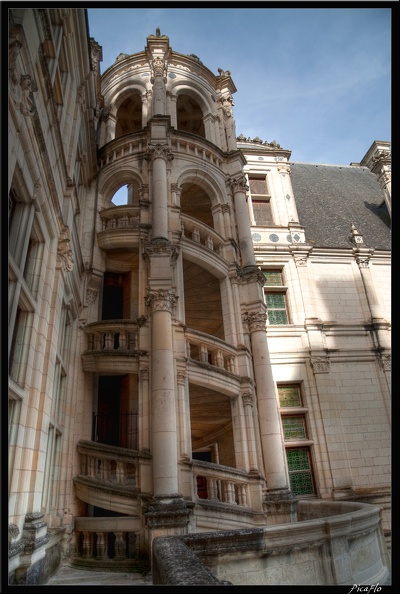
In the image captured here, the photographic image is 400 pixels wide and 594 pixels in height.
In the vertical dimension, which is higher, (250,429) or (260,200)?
(260,200)

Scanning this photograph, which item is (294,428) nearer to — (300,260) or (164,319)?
(300,260)

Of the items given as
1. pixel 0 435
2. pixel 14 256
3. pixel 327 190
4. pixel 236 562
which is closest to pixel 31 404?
pixel 14 256

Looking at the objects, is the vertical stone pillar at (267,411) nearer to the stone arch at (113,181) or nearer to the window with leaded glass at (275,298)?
the window with leaded glass at (275,298)

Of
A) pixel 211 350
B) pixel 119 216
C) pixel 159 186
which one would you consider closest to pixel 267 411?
pixel 211 350

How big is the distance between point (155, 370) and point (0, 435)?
648 centimetres

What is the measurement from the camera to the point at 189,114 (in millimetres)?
19000

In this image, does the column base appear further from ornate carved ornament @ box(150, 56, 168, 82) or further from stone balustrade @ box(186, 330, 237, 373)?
ornate carved ornament @ box(150, 56, 168, 82)

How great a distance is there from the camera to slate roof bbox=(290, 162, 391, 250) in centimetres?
1997

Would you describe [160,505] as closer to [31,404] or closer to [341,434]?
[31,404]

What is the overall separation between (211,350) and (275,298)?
21.7 feet

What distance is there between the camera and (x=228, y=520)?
9.68 meters

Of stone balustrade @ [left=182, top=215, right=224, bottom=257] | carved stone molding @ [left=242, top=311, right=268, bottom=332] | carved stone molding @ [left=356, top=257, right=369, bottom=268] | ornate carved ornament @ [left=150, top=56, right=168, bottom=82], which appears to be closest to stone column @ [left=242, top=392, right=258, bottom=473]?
carved stone molding @ [left=242, top=311, right=268, bottom=332]

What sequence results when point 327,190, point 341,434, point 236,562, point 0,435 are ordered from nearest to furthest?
→ point 0,435 < point 236,562 < point 341,434 < point 327,190

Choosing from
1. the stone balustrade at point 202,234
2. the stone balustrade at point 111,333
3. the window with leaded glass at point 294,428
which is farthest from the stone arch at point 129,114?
the window with leaded glass at point 294,428
